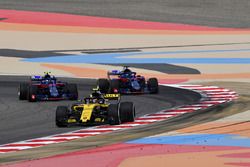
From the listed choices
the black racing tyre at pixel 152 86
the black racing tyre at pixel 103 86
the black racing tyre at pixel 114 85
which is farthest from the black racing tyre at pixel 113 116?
the black racing tyre at pixel 103 86

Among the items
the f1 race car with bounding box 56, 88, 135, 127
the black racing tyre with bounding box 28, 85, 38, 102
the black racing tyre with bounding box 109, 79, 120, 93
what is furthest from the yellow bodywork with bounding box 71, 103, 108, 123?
the black racing tyre with bounding box 109, 79, 120, 93

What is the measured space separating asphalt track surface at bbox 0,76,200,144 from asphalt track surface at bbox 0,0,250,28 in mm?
33924

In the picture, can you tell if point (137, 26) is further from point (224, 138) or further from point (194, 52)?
point (224, 138)

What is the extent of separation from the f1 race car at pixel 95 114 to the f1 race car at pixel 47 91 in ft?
22.0

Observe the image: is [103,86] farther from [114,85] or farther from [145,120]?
[145,120]

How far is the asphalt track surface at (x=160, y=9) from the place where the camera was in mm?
73062

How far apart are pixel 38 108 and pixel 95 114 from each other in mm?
5252

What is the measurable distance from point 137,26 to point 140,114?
136ft

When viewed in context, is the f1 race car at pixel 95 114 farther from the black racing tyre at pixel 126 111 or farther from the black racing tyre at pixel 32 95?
the black racing tyre at pixel 32 95

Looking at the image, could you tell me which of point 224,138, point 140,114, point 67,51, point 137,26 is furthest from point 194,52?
point 224,138

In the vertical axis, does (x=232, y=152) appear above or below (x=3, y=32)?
below

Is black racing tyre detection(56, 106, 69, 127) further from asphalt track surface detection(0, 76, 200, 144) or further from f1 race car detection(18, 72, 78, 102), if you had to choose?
f1 race car detection(18, 72, 78, 102)

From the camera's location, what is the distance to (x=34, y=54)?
183 ft

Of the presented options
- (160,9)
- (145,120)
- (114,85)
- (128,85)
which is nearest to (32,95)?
(114,85)
